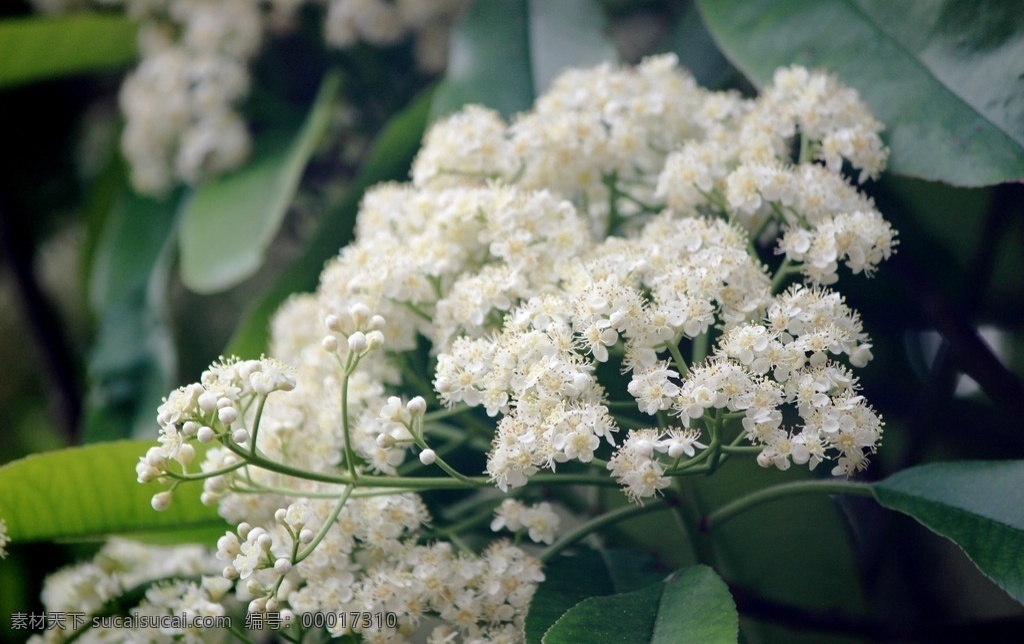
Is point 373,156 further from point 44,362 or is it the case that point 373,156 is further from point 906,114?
point 44,362

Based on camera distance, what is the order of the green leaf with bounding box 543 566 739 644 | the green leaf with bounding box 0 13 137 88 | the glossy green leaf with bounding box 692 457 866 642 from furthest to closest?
the green leaf with bounding box 0 13 137 88 → the glossy green leaf with bounding box 692 457 866 642 → the green leaf with bounding box 543 566 739 644

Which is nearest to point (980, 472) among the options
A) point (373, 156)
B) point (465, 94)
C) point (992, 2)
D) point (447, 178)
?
point (992, 2)

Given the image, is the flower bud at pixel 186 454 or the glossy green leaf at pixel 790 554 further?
the glossy green leaf at pixel 790 554

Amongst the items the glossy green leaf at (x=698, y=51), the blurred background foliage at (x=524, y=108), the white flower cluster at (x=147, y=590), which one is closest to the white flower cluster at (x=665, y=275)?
the blurred background foliage at (x=524, y=108)

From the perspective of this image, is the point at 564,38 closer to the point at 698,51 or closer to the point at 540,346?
the point at 698,51

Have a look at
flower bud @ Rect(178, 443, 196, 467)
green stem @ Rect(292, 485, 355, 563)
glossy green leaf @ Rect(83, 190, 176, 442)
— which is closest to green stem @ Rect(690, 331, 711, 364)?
green stem @ Rect(292, 485, 355, 563)

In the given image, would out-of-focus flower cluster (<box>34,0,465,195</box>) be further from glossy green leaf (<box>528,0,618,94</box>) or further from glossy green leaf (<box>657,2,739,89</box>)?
glossy green leaf (<box>657,2,739,89</box>)

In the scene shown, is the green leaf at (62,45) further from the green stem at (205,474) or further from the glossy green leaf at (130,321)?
the green stem at (205,474)
